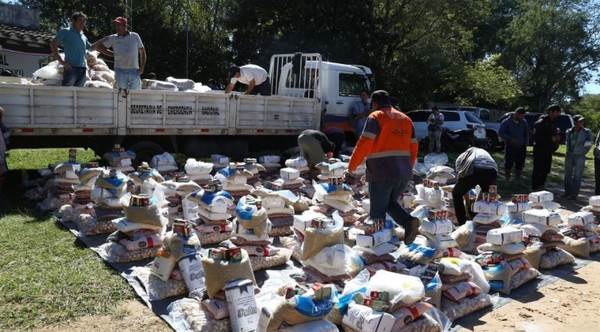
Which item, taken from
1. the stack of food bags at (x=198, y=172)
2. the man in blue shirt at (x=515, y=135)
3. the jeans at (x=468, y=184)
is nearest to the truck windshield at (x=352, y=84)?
the man in blue shirt at (x=515, y=135)

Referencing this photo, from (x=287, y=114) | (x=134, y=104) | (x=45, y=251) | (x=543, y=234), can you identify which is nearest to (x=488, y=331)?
(x=543, y=234)

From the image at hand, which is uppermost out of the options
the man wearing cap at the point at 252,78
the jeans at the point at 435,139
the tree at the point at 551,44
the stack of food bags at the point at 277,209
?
the tree at the point at 551,44

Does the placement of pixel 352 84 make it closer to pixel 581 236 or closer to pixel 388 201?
pixel 581 236

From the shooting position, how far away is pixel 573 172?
30.9 ft

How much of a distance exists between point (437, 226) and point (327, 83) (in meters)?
6.80

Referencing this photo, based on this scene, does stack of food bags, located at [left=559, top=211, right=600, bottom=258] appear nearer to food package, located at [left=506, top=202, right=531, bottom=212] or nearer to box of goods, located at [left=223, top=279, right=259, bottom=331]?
food package, located at [left=506, top=202, right=531, bottom=212]

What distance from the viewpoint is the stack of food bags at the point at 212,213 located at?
5059 millimetres

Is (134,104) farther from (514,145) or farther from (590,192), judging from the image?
(590,192)

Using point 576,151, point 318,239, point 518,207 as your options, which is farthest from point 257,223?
point 576,151

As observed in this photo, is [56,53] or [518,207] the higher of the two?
[56,53]

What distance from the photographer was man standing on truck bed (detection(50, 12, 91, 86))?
7.57 metres

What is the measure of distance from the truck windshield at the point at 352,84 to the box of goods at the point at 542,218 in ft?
20.6

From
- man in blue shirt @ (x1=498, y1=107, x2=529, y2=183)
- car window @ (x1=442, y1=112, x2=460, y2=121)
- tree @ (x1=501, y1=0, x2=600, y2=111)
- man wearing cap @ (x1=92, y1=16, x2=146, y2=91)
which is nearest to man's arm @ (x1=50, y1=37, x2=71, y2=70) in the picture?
man wearing cap @ (x1=92, y1=16, x2=146, y2=91)

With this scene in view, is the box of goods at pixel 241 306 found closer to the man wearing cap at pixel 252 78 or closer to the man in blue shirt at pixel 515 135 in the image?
the man wearing cap at pixel 252 78
